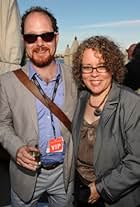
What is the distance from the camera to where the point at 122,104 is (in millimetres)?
2352

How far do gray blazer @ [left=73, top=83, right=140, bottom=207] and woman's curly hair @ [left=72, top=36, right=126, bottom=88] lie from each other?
13 cm

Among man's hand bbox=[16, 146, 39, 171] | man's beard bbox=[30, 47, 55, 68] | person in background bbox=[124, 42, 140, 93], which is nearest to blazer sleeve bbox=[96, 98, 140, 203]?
man's hand bbox=[16, 146, 39, 171]

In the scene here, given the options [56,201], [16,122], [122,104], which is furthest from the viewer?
[56,201]

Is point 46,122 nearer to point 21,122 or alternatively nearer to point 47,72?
point 21,122

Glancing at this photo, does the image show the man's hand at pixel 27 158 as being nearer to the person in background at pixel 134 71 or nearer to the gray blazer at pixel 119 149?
the gray blazer at pixel 119 149

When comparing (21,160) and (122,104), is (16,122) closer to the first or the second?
(21,160)

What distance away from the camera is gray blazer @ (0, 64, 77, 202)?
269 centimetres

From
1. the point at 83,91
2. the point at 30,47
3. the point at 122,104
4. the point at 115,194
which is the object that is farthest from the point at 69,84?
the point at 115,194

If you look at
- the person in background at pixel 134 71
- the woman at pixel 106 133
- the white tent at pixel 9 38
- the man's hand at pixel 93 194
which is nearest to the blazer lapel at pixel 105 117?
the woman at pixel 106 133

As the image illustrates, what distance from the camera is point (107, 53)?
242cm

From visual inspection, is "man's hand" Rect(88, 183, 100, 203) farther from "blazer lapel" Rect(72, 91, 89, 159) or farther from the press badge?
the press badge

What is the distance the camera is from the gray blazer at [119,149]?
7.59ft

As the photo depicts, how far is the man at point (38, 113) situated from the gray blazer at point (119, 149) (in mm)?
404

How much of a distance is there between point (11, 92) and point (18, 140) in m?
0.34
